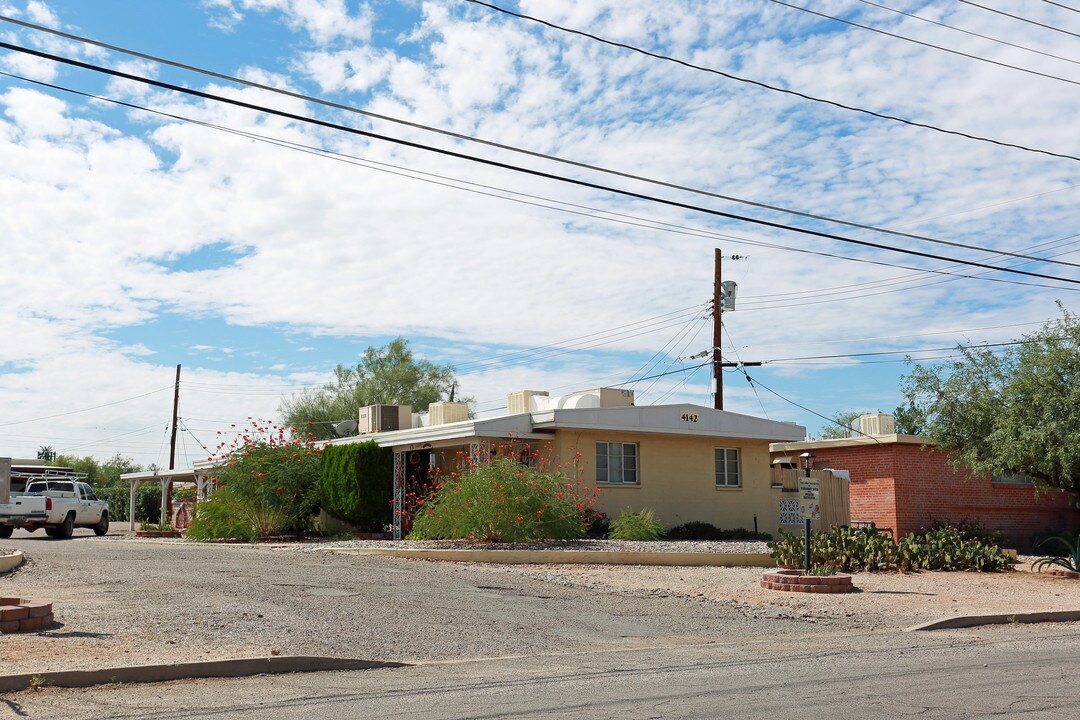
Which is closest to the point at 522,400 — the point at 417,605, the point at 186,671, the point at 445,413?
the point at 445,413

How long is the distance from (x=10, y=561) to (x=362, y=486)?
10897 millimetres

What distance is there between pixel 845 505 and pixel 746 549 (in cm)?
805

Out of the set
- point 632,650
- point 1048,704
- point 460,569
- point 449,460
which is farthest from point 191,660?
point 449,460

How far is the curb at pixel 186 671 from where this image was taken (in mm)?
7938

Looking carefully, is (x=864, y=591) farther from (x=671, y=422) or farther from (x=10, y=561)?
(x=10, y=561)

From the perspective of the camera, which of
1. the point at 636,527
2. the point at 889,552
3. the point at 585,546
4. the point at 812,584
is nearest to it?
the point at 812,584

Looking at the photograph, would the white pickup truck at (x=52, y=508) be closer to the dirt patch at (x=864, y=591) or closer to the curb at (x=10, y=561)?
the curb at (x=10, y=561)

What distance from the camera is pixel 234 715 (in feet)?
23.7

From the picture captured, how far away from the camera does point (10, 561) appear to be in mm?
15773

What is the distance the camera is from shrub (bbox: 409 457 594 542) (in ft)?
68.7

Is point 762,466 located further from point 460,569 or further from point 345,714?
point 345,714

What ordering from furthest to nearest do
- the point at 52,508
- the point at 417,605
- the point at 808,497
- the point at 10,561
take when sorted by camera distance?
1. the point at 52,508
2. the point at 808,497
3. the point at 10,561
4. the point at 417,605

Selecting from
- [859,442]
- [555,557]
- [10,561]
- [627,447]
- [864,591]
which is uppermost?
[859,442]

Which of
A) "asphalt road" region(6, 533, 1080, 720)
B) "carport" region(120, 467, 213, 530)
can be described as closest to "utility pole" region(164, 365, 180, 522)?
"carport" region(120, 467, 213, 530)
